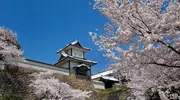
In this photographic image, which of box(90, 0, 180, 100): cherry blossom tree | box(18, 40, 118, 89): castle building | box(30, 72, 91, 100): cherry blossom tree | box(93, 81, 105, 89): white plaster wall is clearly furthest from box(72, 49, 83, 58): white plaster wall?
Answer: box(90, 0, 180, 100): cherry blossom tree

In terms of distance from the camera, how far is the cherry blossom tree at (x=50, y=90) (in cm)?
1092

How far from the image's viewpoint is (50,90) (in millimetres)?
10859

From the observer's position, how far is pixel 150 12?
4.27 m

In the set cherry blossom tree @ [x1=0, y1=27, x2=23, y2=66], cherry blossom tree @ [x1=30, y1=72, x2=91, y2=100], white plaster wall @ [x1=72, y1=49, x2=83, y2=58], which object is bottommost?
cherry blossom tree @ [x1=30, y1=72, x2=91, y2=100]

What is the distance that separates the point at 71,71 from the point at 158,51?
563 inches

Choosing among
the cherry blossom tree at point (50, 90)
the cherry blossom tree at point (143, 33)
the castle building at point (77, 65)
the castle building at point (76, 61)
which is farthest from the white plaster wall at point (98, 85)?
the cherry blossom tree at point (143, 33)

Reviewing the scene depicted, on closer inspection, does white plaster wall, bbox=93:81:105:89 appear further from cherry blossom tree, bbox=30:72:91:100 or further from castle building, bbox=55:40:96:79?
cherry blossom tree, bbox=30:72:91:100

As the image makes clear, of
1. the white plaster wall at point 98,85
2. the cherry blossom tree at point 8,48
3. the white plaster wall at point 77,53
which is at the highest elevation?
the white plaster wall at point 77,53

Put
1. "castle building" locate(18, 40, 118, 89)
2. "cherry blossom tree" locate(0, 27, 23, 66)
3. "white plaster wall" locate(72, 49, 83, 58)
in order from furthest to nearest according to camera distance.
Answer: "white plaster wall" locate(72, 49, 83, 58) < "castle building" locate(18, 40, 118, 89) < "cherry blossom tree" locate(0, 27, 23, 66)

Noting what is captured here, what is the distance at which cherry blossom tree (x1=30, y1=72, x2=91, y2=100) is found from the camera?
430 inches

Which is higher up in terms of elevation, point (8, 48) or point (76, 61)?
point (76, 61)

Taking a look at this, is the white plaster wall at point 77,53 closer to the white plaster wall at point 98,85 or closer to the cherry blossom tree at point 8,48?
the white plaster wall at point 98,85

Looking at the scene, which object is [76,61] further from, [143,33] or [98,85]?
[143,33]

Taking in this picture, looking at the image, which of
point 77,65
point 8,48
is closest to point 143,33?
point 8,48
